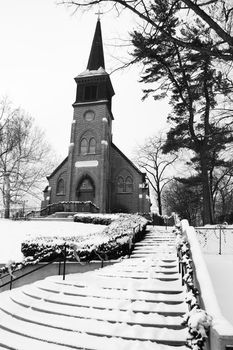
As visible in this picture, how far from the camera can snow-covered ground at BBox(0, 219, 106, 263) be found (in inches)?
507

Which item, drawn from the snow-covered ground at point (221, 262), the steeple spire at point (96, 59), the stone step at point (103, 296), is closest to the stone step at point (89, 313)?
the stone step at point (103, 296)

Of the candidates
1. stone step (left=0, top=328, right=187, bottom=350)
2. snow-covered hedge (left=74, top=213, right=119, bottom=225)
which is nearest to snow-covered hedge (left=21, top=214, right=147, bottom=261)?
stone step (left=0, top=328, right=187, bottom=350)

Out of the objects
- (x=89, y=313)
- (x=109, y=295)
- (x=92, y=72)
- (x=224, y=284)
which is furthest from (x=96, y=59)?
(x=89, y=313)

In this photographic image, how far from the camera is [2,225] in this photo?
18422 millimetres

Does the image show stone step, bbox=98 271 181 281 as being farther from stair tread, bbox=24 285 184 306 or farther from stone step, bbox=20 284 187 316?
stone step, bbox=20 284 187 316

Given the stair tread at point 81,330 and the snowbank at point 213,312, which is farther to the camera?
the stair tread at point 81,330

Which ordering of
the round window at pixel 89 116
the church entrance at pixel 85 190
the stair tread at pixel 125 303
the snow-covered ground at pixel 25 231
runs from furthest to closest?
the round window at pixel 89 116
the church entrance at pixel 85 190
the snow-covered ground at pixel 25 231
the stair tread at pixel 125 303

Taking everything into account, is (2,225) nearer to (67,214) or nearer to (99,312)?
(67,214)

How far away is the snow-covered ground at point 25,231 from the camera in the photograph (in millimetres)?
12867

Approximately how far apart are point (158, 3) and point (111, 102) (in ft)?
102

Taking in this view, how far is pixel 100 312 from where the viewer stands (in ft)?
18.9

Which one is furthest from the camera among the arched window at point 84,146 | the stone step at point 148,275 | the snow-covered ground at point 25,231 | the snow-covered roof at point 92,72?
the snow-covered roof at point 92,72

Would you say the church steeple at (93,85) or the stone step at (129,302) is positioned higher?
the church steeple at (93,85)

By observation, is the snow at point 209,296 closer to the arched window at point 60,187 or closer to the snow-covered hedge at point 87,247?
the snow-covered hedge at point 87,247
